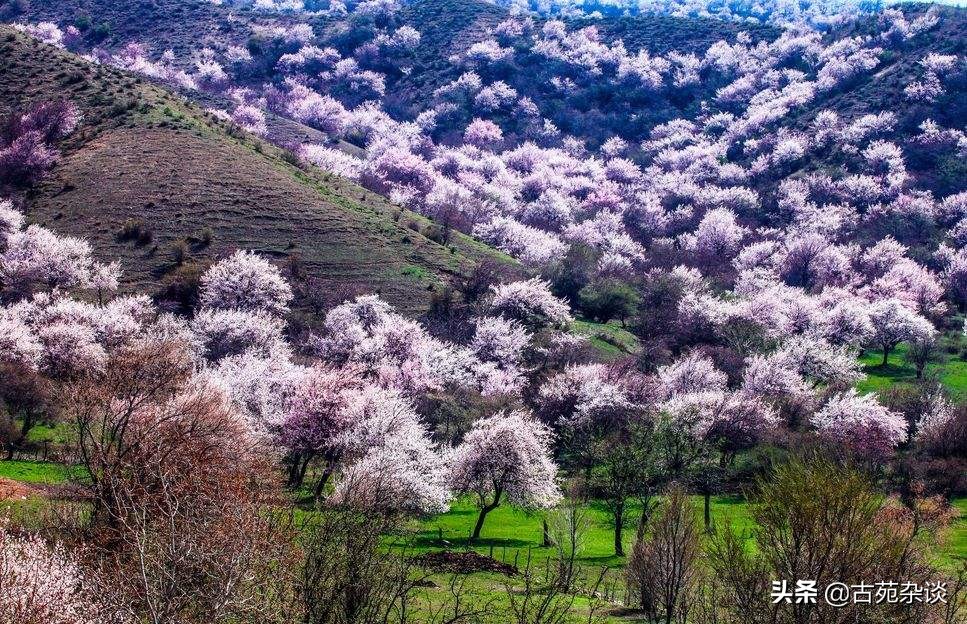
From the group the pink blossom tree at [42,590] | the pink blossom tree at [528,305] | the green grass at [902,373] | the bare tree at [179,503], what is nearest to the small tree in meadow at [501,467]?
the bare tree at [179,503]

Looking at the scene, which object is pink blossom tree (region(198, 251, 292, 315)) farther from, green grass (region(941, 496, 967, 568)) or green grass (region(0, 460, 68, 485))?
green grass (region(941, 496, 967, 568))

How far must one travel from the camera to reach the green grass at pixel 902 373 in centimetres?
6925

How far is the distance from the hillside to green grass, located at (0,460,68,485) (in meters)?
32.6

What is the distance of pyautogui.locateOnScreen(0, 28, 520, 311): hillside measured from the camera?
241 feet

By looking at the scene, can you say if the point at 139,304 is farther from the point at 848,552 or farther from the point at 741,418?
the point at 848,552

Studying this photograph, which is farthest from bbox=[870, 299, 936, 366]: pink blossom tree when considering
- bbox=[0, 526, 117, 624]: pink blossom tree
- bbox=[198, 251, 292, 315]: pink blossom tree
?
bbox=[0, 526, 117, 624]: pink blossom tree

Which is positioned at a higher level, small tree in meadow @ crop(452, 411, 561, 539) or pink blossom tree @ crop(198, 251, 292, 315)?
pink blossom tree @ crop(198, 251, 292, 315)

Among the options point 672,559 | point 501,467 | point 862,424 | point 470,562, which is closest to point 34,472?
point 470,562

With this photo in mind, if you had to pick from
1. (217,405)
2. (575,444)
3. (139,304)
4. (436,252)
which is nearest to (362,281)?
(436,252)

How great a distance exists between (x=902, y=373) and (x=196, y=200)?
68.4m

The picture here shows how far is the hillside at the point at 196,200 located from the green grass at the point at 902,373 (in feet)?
130

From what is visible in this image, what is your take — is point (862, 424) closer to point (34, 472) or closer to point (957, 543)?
point (957, 543)

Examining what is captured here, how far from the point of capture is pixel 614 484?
41.0 metres

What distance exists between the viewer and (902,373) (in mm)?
74812
